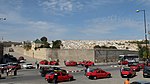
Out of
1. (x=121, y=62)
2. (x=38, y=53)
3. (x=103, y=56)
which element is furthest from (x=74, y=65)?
(x=38, y=53)

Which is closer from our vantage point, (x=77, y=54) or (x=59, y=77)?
(x=59, y=77)

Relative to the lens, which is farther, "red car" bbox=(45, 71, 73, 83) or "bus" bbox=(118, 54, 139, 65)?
"bus" bbox=(118, 54, 139, 65)

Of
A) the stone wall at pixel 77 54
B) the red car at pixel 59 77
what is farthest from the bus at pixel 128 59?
the red car at pixel 59 77

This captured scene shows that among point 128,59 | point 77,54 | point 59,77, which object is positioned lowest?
point 59,77

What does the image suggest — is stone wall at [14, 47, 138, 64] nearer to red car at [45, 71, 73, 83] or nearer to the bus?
the bus

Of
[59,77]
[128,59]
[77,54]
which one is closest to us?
[59,77]

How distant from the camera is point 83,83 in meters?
25.7

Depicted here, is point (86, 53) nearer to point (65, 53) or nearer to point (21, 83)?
point (65, 53)

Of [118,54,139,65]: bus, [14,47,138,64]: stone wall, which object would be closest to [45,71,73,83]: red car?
[118,54,139,65]: bus

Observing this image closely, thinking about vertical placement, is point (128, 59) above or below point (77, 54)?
below

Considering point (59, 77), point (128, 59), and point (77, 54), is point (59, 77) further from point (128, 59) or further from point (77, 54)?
point (77, 54)

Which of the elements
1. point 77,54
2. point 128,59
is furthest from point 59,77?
point 77,54

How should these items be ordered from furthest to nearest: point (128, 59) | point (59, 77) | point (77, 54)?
point (77, 54) → point (128, 59) → point (59, 77)

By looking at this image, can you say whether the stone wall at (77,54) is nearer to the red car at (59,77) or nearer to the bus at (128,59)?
the bus at (128,59)
